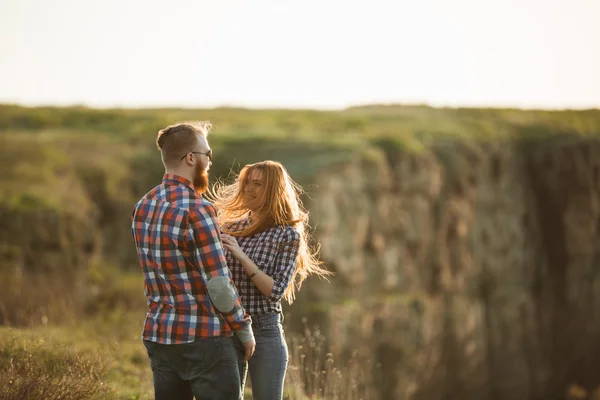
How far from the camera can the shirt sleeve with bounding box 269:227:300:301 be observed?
5.34 m

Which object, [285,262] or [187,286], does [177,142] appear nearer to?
[187,286]

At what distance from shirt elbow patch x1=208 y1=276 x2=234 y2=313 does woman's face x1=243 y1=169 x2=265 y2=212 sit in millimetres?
1112

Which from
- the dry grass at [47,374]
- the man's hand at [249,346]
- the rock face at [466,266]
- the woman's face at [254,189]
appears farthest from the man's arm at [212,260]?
the rock face at [466,266]

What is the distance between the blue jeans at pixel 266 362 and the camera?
17.4ft

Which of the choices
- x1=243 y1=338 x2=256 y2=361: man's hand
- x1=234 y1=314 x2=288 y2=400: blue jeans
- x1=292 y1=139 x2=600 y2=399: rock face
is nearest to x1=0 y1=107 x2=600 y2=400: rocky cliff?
x1=292 y1=139 x2=600 y2=399: rock face

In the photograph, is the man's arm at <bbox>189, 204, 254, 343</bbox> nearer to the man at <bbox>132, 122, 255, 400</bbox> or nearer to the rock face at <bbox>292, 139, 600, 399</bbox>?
the man at <bbox>132, 122, 255, 400</bbox>

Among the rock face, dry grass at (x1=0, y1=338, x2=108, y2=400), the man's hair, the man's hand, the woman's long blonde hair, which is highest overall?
the man's hair

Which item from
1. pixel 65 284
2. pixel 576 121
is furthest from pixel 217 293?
pixel 576 121

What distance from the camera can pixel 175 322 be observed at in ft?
14.8

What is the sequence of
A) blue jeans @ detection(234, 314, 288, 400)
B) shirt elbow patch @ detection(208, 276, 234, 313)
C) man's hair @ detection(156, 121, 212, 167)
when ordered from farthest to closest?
blue jeans @ detection(234, 314, 288, 400), man's hair @ detection(156, 121, 212, 167), shirt elbow patch @ detection(208, 276, 234, 313)

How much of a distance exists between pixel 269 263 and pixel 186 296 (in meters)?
1.01

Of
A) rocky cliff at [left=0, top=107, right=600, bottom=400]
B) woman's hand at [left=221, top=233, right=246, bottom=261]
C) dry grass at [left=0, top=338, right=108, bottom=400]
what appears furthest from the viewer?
rocky cliff at [left=0, top=107, right=600, bottom=400]

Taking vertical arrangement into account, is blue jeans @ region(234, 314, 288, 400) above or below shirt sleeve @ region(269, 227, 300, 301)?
below

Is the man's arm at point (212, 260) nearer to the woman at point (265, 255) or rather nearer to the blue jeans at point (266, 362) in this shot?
the woman at point (265, 255)
